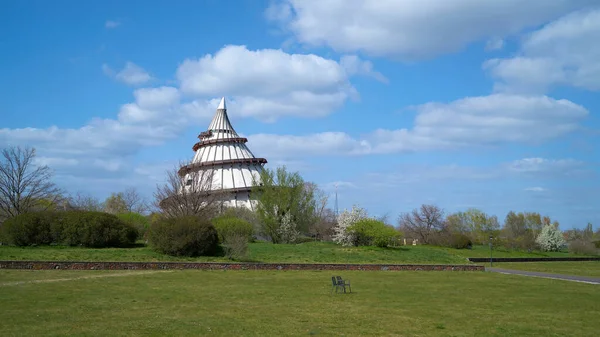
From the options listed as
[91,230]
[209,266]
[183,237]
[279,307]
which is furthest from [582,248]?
[279,307]

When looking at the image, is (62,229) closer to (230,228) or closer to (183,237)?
(183,237)

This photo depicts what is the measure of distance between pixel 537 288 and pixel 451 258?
18.2m

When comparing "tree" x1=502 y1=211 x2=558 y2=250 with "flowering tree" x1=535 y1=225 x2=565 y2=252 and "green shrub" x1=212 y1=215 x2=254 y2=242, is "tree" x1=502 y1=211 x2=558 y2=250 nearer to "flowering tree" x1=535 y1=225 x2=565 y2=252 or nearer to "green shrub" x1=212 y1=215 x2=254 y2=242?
"flowering tree" x1=535 y1=225 x2=565 y2=252

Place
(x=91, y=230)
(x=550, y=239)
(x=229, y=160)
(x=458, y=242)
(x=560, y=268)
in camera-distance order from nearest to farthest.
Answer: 1. (x=91, y=230)
2. (x=560, y=268)
3. (x=458, y=242)
4. (x=550, y=239)
5. (x=229, y=160)

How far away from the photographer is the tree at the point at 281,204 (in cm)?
4934

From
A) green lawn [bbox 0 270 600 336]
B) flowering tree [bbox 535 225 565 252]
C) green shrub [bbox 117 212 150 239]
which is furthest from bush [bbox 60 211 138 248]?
flowering tree [bbox 535 225 565 252]

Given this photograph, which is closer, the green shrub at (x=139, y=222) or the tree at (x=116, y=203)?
the green shrub at (x=139, y=222)

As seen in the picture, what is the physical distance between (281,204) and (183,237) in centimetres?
1963

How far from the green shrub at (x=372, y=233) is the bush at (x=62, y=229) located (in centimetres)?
1958

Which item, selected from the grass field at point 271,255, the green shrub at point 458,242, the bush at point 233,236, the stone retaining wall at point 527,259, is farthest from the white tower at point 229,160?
the stone retaining wall at point 527,259

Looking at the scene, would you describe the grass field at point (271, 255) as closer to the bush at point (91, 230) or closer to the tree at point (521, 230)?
the bush at point (91, 230)

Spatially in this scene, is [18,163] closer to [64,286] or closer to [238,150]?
[64,286]

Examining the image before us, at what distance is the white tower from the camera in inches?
2840

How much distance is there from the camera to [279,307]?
1462 centimetres
